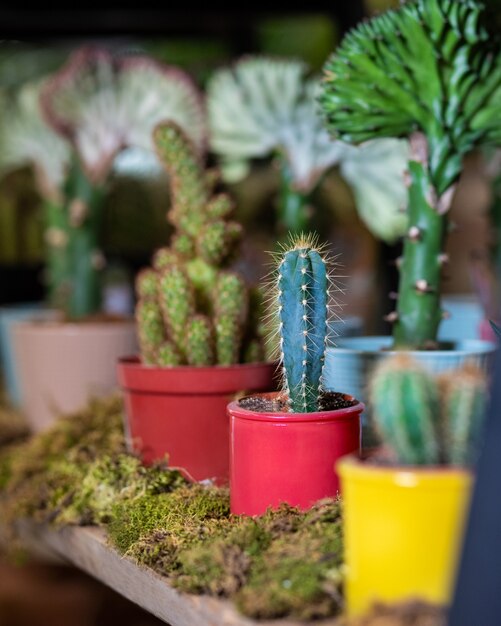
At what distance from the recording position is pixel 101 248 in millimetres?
1949

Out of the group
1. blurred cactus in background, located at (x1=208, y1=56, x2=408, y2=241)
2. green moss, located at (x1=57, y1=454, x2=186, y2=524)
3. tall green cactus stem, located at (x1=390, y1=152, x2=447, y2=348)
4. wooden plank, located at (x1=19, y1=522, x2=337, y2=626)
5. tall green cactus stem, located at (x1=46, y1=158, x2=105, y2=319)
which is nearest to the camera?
wooden plank, located at (x1=19, y1=522, x2=337, y2=626)

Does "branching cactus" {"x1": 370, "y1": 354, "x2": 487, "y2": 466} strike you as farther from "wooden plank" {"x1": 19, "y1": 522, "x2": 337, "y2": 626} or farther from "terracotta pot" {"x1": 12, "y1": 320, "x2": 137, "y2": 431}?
"terracotta pot" {"x1": 12, "y1": 320, "x2": 137, "y2": 431}

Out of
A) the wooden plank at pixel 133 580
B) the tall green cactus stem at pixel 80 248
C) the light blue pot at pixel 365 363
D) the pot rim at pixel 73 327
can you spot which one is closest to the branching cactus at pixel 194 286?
the light blue pot at pixel 365 363

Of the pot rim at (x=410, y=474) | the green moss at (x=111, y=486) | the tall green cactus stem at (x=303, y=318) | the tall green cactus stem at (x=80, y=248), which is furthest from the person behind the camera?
the tall green cactus stem at (x=80, y=248)

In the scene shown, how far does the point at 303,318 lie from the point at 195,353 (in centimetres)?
32

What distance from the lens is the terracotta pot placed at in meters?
1.69

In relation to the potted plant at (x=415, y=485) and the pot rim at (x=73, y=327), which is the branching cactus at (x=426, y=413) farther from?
the pot rim at (x=73, y=327)

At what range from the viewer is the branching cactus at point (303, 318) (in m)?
0.86

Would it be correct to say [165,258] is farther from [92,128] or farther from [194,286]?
[92,128]

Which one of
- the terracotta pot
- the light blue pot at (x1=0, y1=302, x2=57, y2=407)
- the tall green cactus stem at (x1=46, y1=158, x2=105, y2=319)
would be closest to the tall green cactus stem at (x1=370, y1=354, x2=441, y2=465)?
the terracotta pot

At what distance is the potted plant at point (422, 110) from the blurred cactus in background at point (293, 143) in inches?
13.2

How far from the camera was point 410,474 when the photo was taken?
638mm

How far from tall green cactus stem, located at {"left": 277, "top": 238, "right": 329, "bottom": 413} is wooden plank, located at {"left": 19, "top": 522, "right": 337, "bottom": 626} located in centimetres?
21

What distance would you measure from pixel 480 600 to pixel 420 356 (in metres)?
0.50
